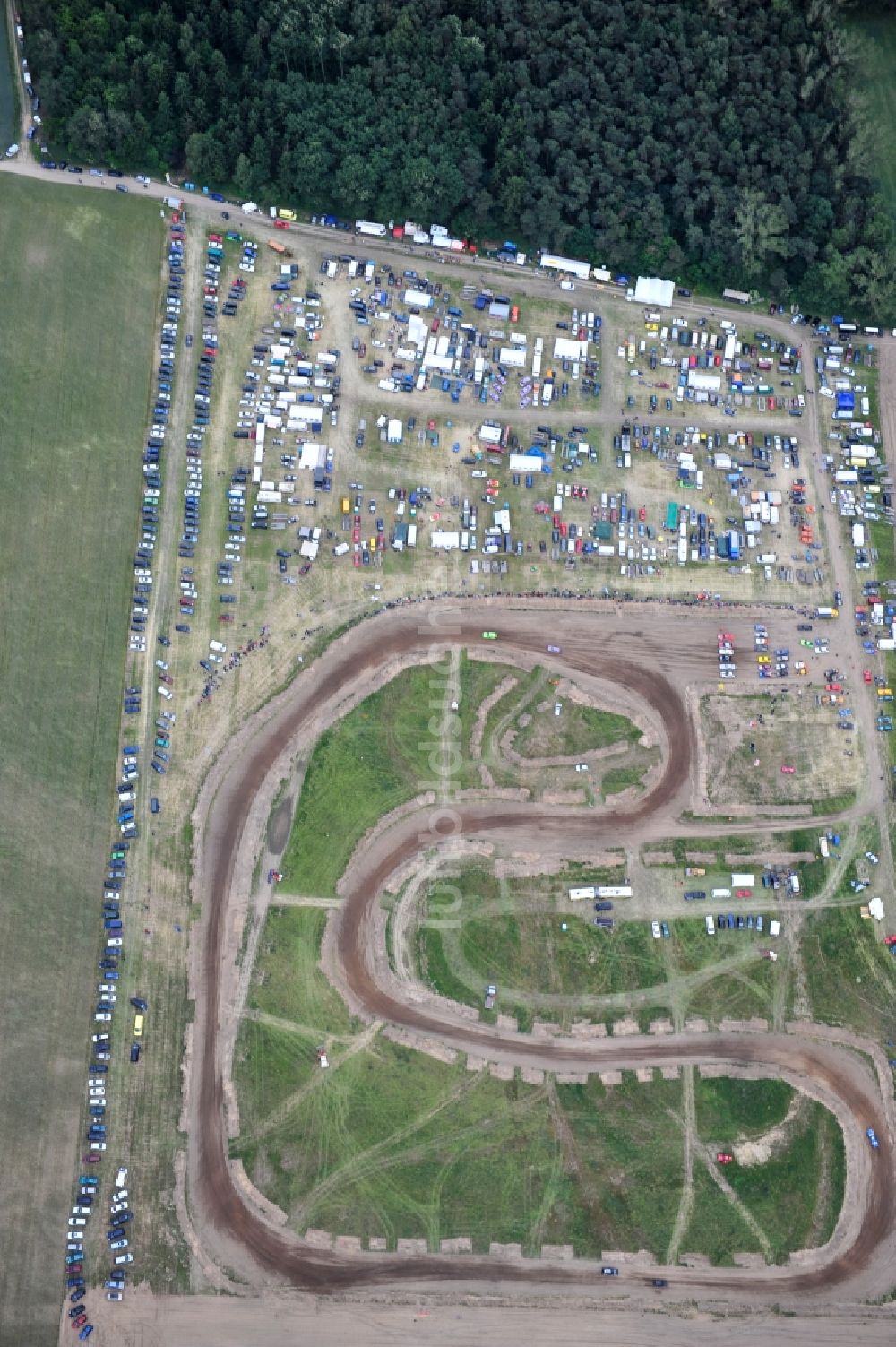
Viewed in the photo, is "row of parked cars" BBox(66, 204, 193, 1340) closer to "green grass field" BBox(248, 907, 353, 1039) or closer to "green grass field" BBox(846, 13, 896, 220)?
"green grass field" BBox(248, 907, 353, 1039)

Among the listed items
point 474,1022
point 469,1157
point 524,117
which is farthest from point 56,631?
point 524,117

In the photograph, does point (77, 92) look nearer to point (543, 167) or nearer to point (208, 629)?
point (543, 167)

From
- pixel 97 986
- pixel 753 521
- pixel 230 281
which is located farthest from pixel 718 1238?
pixel 230 281

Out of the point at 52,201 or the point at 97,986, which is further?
the point at 52,201

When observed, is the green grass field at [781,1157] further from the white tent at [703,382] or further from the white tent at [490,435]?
the white tent at [703,382]

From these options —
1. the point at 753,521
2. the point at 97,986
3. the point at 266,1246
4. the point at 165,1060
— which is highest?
the point at 753,521

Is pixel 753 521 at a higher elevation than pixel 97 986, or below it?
higher

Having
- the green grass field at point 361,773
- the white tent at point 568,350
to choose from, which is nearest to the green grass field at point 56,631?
the green grass field at point 361,773
